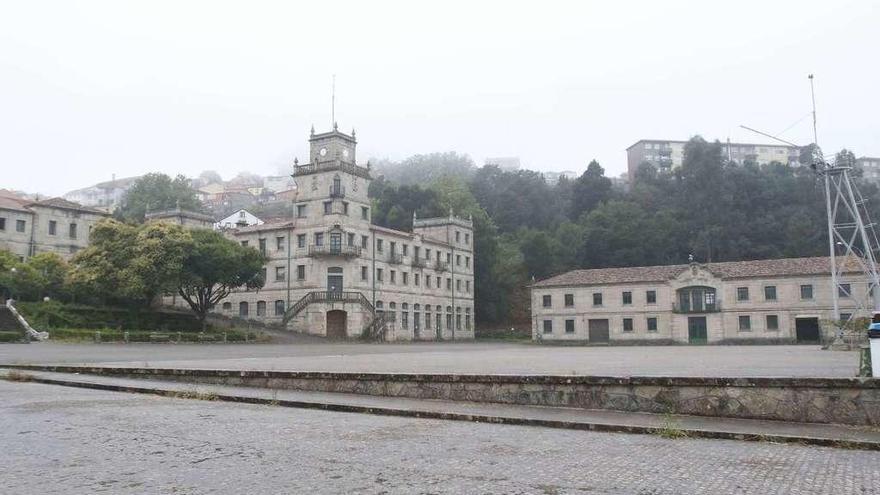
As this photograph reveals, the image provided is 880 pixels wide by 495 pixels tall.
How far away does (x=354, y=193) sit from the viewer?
6009 centimetres

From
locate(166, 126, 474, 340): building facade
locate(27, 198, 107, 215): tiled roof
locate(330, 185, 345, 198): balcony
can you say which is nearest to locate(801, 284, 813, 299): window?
locate(166, 126, 474, 340): building facade

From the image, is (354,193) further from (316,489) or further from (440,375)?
(316,489)

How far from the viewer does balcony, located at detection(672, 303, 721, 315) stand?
58.0m

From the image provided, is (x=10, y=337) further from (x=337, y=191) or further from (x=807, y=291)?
(x=807, y=291)

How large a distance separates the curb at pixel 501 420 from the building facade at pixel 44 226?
53.3m

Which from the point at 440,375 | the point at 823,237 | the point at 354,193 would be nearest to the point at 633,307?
the point at 354,193

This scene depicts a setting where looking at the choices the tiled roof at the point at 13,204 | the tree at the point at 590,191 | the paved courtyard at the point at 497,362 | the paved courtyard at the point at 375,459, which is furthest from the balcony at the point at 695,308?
the tiled roof at the point at 13,204

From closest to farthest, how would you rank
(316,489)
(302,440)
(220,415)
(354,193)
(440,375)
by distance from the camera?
(316,489) < (302,440) < (220,415) < (440,375) < (354,193)

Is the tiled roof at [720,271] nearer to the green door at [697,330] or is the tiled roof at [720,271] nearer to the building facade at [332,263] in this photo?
the green door at [697,330]

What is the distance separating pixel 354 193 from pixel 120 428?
171ft

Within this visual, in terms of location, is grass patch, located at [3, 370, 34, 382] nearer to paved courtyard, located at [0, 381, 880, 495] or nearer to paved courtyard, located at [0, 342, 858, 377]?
paved courtyard, located at [0, 342, 858, 377]

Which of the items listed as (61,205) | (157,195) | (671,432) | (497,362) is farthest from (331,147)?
(671,432)

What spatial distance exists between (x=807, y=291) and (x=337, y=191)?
39406 millimetres

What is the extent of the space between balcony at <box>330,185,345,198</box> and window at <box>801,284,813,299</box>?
38.6 metres
